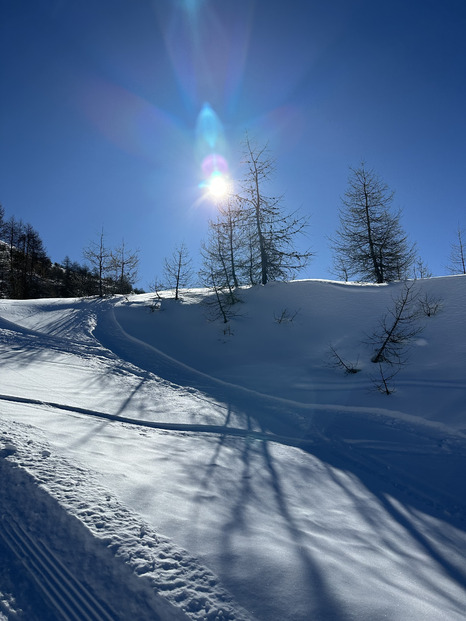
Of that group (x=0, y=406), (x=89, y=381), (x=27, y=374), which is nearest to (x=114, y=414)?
(x=0, y=406)

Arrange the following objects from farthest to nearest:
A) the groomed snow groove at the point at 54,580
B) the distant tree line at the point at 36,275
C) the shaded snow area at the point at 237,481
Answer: the distant tree line at the point at 36,275 → the shaded snow area at the point at 237,481 → the groomed snow groove at the point at 54,580

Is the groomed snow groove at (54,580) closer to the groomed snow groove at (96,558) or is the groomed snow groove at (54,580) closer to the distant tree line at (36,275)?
the groomed snow groove at (96,558)

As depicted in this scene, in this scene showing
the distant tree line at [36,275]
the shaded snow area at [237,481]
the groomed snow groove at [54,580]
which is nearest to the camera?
the groomed snow groove at [54,580]

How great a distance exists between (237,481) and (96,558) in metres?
2.25

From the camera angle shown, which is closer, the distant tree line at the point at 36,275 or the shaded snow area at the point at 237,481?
the shaded snow area at the point at 237,481

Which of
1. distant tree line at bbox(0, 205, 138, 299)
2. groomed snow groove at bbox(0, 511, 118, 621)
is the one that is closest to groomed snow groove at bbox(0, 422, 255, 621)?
groomed snow groove at bbox(0, 511, 118, 621)

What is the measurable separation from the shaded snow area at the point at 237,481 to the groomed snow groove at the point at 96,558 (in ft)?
0.04

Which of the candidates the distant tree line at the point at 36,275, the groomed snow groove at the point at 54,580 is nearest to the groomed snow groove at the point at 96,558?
the groomed snow groove at the point at 54,580

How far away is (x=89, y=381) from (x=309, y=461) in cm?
613

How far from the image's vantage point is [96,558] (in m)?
2.20

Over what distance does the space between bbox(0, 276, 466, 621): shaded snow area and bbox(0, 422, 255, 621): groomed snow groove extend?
0.01 metres

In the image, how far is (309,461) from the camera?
5.59 m

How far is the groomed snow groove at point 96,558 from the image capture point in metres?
1.91

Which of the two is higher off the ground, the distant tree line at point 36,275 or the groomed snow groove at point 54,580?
the distant tree line at point 36,275
